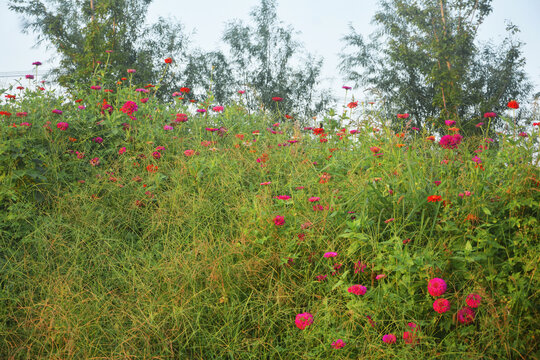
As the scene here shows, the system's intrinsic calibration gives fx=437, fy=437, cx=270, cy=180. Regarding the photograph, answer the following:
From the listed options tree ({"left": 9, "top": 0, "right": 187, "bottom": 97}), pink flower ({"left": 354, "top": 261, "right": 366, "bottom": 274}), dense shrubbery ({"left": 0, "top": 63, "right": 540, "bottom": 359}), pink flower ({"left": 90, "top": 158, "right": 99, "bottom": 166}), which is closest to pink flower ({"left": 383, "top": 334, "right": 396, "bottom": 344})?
dense shrubbery ({"left": 0, "top": 63, "right": 540, "bottom": 359})

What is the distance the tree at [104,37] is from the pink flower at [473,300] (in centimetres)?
1308

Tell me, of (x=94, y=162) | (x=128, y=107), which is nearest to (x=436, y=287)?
(x=94, y=162)

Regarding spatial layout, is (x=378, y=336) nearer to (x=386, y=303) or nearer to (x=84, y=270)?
(x=386, y=303)

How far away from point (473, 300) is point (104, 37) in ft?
49.9

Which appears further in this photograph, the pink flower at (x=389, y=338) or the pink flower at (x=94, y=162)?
the pink flower at (x=94, y=162)

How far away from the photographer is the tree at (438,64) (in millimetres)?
14883

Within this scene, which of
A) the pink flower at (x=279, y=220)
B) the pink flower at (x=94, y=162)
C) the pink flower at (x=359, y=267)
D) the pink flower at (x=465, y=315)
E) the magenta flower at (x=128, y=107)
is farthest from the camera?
the magenta flower at (x=128, y=107)

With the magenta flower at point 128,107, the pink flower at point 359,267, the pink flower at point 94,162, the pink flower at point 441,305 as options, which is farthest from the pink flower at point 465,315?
the magenta flower at point 128,107

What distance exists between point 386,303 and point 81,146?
3.45 metres

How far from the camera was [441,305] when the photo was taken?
2.13 metres

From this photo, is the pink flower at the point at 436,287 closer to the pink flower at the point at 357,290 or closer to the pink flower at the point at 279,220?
the pink flower at the point at 357,290

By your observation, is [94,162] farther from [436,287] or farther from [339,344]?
[436,287]

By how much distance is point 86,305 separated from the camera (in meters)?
2.48

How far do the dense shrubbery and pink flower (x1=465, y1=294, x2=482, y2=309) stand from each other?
0.01 metres
